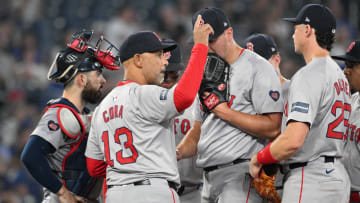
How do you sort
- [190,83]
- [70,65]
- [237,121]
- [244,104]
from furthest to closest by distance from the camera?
[70,65], [244,104], [237,121], [190,83]

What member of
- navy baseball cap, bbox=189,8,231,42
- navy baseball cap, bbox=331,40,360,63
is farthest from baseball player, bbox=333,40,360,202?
navy baseball cap, bbox=189,8,231,42

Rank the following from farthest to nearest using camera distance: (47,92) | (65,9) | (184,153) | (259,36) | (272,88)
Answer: (65,9)
(47,92)
(259,36)
(184,153)
(272,88)

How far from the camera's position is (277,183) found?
4.72 m

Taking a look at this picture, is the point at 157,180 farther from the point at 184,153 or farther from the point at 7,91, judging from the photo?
the point at 7,91

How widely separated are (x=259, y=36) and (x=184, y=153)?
1612mm

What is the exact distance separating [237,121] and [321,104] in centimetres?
63

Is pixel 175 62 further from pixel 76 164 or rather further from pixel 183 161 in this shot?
pixel 76 164

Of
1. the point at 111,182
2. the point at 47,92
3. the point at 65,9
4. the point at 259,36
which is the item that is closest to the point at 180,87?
the point at 111,182

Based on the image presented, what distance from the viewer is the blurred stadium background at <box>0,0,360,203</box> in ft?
30.8

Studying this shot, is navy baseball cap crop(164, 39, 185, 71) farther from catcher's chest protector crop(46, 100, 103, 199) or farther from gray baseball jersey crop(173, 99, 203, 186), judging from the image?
catcher's chest protector crop(46, 100, 103, 199)

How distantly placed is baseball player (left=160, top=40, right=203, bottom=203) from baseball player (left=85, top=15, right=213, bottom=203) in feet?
3.93

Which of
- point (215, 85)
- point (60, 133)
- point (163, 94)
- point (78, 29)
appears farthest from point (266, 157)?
point (78, 29)

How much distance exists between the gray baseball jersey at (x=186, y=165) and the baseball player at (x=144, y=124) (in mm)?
1247

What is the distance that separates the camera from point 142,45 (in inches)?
149
